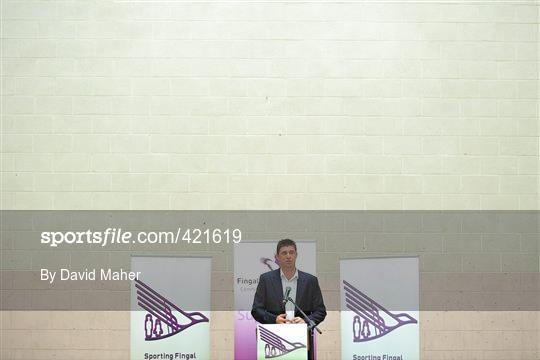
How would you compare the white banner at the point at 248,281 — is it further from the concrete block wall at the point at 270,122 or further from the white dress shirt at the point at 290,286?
the concrete block wall at the point at 270,122

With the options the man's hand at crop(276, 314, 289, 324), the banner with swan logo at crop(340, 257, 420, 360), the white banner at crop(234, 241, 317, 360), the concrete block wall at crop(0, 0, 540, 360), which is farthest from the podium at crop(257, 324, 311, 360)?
the concrete block wall at crop(0, 0, 540, 360)

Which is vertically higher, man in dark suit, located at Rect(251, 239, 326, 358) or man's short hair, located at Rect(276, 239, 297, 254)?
man's short hair, located at Rect(276, 239, 297, 254)

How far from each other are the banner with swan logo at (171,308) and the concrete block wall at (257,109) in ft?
1.76

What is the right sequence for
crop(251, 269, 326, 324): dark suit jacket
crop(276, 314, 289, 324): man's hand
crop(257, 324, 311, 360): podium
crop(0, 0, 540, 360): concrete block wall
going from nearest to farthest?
crop(257, 324, 311, 360): podium, crop(276, 314, 289, 324): man's hand, crop(251, 269, 326, 324): dark suit jacket, crop(0, 0, 540, 360): concrete block wall

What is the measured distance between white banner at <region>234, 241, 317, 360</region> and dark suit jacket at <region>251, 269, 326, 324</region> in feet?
0.20

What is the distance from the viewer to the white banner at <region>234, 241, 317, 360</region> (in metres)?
7.11

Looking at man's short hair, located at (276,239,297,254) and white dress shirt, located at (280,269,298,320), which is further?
man's short hair, located at (276,239,297,254)

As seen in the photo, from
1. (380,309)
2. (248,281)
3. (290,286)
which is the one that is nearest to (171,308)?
(248,281)

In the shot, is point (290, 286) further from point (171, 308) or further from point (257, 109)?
point (257, 109)

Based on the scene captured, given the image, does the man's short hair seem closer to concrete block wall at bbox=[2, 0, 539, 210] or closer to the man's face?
the man's face

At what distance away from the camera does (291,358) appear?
6.15m

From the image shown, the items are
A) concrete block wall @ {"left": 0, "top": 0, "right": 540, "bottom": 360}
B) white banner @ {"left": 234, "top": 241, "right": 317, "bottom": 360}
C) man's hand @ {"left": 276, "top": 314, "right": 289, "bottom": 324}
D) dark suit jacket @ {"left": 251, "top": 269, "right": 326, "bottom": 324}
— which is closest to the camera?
man's hand @ {"left": 276, "top": 314, "right": 289, "bottom": 324}

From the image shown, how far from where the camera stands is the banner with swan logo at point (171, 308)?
7055 millimetres

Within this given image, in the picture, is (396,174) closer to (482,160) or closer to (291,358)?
(482,160)
